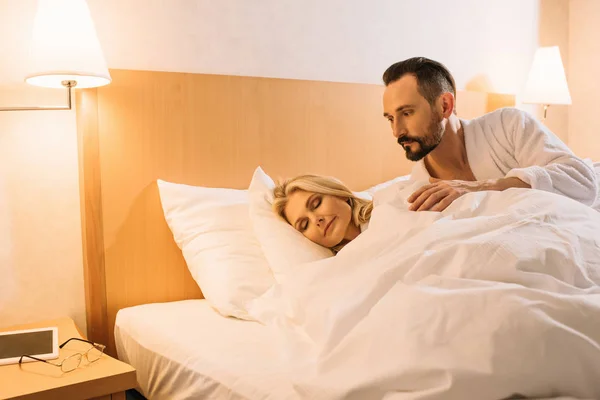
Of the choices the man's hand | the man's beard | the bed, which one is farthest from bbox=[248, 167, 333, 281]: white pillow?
the man's beard

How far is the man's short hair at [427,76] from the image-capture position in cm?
203

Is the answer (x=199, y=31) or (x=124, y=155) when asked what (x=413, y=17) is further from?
(x=124, y=155)

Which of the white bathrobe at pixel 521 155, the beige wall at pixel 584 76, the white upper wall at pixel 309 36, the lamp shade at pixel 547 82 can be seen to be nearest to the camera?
the white bathrobe at pixel 521 155

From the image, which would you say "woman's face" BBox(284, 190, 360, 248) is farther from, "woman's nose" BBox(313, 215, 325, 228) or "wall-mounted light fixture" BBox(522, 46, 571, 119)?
"wall-mounted light fixture" BBox(522, 46, 571, 119)

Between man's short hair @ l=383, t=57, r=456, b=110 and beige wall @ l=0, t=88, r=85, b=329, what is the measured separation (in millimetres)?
1092

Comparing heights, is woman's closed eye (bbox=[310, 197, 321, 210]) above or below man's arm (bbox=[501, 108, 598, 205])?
below

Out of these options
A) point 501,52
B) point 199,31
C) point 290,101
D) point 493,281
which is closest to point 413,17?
point 501,52

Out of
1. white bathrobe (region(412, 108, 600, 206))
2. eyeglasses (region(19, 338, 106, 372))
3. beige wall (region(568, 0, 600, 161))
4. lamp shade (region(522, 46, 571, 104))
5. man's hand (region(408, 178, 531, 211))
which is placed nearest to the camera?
eyeglasses (region(19, 338, 106, 372))

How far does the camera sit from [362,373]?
97 cm

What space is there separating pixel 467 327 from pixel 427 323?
68mm

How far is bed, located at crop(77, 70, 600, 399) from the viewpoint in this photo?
1473 millimetres

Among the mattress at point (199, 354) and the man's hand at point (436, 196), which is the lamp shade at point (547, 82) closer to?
the man's hand at point (436, 196)

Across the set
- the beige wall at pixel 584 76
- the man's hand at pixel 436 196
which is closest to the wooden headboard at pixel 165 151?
the man's hand at pixel 436 196

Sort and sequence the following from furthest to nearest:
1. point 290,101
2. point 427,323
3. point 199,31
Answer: point 290,101 < point 199,31 < point 427,323
